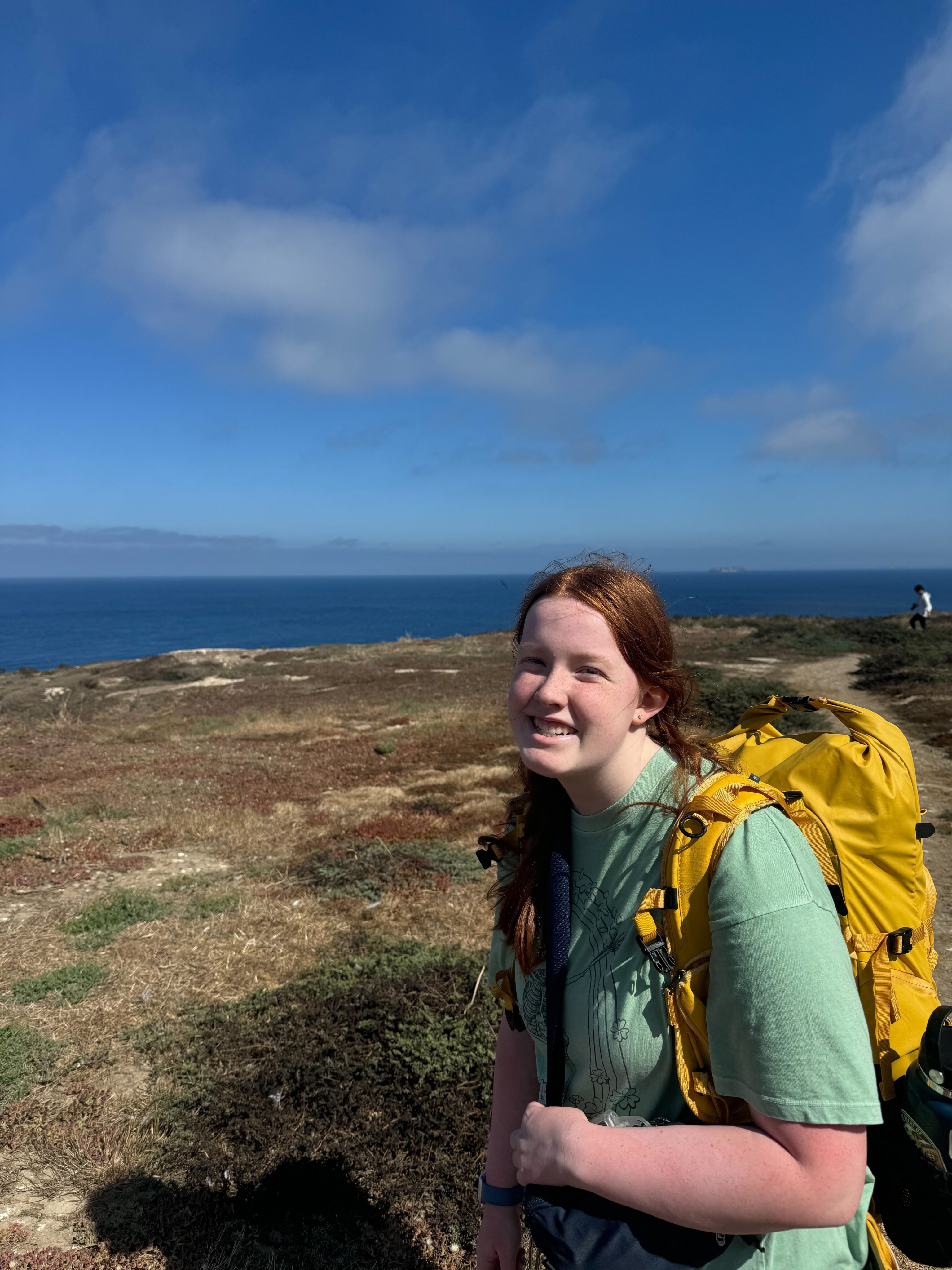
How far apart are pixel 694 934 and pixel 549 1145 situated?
54 centimetres

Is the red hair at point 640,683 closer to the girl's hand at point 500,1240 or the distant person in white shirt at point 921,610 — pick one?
the girl's hand at point 500,1240

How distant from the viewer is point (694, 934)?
1536 millimetres

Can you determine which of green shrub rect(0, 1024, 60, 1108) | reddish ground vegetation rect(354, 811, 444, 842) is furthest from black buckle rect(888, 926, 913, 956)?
reddish ground vegetation rect(354, 811, 444, 842)

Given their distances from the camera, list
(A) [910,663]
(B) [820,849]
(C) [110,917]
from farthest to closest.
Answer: (A) [910,663] → (C) [110,917] → (B) [820,849]

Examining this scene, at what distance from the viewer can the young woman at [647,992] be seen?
1.36m

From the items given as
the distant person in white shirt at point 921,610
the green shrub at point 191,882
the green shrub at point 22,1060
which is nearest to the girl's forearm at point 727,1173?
the green shrub at point 22,1060

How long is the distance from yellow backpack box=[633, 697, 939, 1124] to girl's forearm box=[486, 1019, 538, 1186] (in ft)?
2.35

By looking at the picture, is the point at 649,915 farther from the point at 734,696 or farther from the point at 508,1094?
the point at 734,696

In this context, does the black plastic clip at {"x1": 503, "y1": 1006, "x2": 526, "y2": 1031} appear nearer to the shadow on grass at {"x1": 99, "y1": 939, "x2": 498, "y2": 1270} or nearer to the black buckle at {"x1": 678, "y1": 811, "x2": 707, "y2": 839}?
the black buckle at {"x1": 678, "y1": 811, "x2": 707, "y2": 839}

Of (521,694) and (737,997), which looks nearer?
(737,997)

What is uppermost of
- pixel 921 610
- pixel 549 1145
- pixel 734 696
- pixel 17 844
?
pixel 921 610

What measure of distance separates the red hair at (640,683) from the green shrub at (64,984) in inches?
222

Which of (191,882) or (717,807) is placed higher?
(717,807)

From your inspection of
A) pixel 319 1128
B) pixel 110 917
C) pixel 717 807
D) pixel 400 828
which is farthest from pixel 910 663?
pixel 717 807
